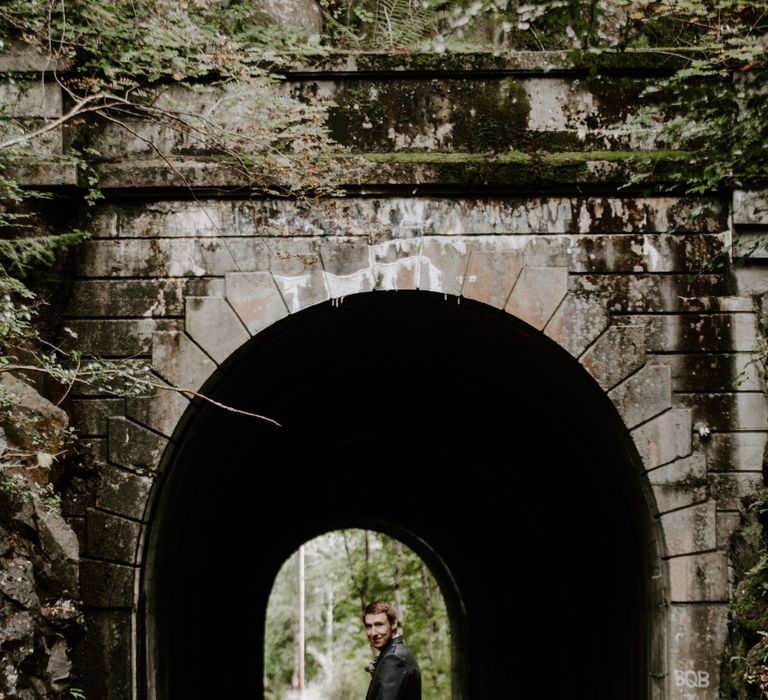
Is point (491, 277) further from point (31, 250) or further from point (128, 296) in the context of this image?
point (31, 250)

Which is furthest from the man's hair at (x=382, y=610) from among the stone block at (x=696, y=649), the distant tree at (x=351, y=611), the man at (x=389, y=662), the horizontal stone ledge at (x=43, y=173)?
the distant tree at (x=351, y=611)

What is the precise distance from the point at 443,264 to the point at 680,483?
2.26 m

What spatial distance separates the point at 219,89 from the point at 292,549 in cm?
986

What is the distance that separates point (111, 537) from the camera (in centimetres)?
710

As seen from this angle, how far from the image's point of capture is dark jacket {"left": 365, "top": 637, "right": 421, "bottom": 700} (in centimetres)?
589

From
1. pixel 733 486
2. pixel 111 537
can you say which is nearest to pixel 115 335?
pixel 111 537

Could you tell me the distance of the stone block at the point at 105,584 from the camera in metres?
7.03

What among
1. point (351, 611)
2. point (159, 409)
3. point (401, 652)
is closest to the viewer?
point (401, 652)

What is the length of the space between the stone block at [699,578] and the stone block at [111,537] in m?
3.71

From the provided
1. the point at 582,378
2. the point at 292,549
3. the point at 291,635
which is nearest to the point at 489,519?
the point at 292,549

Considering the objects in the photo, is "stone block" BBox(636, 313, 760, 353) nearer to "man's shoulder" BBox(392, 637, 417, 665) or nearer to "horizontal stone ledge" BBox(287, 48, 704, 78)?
"horizontal stone ledge" BBox(287, 48, 704, 78)

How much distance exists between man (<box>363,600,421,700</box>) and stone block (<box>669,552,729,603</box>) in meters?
2.12

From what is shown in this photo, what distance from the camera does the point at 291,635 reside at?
3331cm

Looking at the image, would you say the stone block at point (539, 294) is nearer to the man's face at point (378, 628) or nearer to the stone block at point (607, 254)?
the stone block at point (607, 254)
